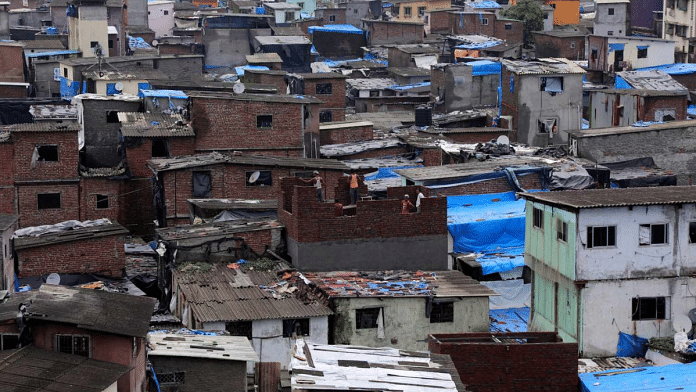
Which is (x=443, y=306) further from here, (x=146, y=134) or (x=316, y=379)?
(x=146, y=134)

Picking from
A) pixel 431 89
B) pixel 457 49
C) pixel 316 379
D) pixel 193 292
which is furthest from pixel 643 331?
pixel 457 49

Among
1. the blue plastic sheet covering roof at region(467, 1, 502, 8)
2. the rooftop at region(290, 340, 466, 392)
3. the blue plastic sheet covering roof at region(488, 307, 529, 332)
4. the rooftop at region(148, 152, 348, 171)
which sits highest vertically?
the blue plastic sheet covering roof at region(467, 1, 502, 8)

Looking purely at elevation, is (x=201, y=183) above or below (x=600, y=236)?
below

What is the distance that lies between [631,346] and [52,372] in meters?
16.9

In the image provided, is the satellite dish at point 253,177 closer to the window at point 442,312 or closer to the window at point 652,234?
the window at point 442,312

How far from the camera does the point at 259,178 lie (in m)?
44.7

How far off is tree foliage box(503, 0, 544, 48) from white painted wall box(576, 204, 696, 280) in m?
60.5

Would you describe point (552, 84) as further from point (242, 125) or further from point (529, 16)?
point (529, 16)

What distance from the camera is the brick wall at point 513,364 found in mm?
26734

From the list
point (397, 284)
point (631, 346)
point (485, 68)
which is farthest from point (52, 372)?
point (485, 68)

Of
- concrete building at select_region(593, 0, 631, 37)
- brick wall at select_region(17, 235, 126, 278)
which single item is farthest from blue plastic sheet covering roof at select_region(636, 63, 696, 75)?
brick wall at select_region(17, 235, 126, 278)

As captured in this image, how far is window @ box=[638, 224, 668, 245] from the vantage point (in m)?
33.3

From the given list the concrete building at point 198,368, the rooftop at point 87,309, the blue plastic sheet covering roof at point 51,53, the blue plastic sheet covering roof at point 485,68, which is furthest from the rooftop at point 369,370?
the blue plastic sheet covering roof at point 51,53

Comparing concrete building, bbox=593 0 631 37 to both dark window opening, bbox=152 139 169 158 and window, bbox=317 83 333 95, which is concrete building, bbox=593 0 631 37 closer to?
window, bbox=317 83 333 95
